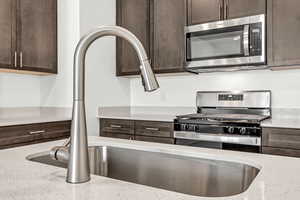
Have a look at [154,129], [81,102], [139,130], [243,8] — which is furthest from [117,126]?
[81,102]

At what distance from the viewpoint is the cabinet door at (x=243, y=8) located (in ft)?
8.27

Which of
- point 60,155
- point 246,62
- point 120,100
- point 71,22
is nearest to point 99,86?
point 120,100

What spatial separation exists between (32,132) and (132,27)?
1.79 m

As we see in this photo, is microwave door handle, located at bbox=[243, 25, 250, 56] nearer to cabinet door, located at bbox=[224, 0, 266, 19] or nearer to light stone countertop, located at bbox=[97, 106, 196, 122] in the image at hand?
cabinet door, located at bbox=[224, 0, 266, 19]

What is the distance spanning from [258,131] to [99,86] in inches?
76.5

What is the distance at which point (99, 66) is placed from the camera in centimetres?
328

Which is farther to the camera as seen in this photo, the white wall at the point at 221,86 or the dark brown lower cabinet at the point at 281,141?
the white wall at the point at 221,86

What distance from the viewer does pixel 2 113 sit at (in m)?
2.93

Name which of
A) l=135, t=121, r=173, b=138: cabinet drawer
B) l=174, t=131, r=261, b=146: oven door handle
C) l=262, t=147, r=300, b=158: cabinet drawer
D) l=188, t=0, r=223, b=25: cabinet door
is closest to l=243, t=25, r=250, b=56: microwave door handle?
l=188, t=0, r=223, b=25: cabinet door

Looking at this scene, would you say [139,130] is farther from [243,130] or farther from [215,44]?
[215,44]

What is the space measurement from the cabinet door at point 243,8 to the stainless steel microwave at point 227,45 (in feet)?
0.22

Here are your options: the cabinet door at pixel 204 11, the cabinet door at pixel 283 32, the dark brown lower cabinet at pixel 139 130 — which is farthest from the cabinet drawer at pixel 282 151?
the cabinet door at pixel 204 11

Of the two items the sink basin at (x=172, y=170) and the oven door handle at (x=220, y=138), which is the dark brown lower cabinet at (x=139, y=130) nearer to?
the oven door handle at (x=220, y=138)

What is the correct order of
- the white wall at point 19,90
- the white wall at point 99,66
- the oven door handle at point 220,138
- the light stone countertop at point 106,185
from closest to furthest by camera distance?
the light stone countertop at point 106,185, the oven door handle at point 220,138, the white wall at point 19,90, the white wall at point 99,66
